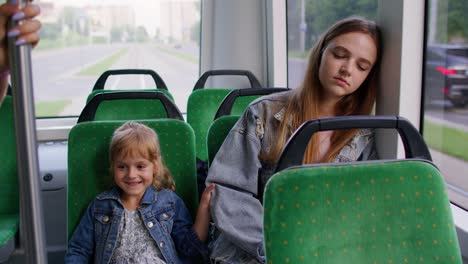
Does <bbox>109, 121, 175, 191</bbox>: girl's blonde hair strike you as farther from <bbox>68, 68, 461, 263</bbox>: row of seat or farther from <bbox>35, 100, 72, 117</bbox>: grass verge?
<bbox>35, 100, 72, 117</bbox>: grass verge

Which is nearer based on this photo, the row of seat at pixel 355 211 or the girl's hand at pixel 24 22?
the girl's hand at pixel 24 22

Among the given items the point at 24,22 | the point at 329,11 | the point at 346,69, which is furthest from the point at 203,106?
the point at 24,22

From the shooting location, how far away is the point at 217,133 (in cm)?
204

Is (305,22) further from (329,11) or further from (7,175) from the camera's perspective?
(7,175)

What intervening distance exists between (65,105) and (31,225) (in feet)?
14.0

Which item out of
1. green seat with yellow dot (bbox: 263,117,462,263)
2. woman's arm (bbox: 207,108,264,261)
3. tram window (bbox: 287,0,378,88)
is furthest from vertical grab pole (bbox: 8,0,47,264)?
tram window (bbox: 287,0,378,88)

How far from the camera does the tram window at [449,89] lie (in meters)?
1.86

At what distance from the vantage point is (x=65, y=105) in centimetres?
469

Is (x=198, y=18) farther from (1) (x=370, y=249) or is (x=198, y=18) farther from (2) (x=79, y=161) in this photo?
(1) (x=370, y=249)

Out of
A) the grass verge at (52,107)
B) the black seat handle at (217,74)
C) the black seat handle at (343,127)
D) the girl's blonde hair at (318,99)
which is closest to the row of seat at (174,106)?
the black seat handle at (217,74)

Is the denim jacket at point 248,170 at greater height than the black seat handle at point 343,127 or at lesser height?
lesser

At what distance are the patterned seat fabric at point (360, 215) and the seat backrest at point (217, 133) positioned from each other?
2.78 ft

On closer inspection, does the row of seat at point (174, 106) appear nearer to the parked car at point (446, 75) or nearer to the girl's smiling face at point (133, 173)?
the girl's smiling face at point (133, 173)

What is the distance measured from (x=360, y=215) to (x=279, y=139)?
57cm
